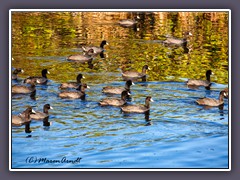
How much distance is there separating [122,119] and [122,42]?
6.27 meters

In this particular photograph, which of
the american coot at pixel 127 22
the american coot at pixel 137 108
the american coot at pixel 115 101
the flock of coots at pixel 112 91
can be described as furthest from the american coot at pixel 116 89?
the american coot at pixel 127 22

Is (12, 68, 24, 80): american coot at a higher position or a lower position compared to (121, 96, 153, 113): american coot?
higher

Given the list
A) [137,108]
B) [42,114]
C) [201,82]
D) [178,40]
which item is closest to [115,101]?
[137,108]

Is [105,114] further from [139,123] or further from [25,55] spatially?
→ [25,55]

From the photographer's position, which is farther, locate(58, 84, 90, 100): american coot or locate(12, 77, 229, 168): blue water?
locate(58, 84, 90, 100): american coot

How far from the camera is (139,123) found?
952 inches

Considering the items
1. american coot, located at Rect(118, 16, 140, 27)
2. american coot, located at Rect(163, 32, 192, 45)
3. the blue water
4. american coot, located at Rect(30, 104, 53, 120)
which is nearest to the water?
the blue water

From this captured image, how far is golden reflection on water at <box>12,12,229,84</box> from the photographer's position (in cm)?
2261

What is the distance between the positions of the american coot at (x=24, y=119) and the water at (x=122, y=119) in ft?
0.68

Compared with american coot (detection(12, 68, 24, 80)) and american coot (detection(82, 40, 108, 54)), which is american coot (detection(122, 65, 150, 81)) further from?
american coot (detection(12, 68, 24, 80))

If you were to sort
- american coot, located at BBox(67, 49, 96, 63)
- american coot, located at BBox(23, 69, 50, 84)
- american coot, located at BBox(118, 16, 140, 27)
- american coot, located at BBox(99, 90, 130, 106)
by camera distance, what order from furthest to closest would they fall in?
1. american coot, located at BBox(67, 49, 96, 63)
2. american coot, located at BBox(23, 69, 50, 84)
3. american coot, located at BBox(99, 90, 130, 106)
4. american coot, located at BBox(118, 16, 140, 27)

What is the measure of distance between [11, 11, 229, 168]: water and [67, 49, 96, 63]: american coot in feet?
0.75

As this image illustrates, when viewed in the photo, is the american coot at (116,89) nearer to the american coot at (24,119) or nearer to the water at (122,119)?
the water at (122,119)
